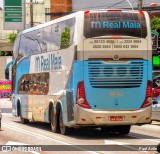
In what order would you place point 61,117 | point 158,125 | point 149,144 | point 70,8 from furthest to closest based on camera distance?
point 70,8 → point 158,125 → point 61,117 → point 149,144

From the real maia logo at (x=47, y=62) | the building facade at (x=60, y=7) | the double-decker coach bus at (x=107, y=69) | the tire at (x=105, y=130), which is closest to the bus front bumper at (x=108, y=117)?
the double-decker coach bus at (x=107, y=69)

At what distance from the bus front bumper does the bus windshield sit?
2.54 m

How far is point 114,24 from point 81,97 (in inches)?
106

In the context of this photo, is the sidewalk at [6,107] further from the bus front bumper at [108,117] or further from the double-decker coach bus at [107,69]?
the bus front bumper at [108,117]

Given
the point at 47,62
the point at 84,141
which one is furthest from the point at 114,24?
the point at 47,62

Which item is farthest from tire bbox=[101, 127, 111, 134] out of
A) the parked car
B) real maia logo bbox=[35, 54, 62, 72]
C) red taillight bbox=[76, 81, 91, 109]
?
the parked car

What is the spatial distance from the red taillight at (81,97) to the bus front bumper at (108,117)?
0.43 ft

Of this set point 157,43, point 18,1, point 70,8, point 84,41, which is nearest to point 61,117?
point 84,41

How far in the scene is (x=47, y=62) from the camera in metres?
24.2

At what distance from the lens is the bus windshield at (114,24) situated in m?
20.8

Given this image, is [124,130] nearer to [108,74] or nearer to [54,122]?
[54,122]

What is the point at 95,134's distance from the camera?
23422mm

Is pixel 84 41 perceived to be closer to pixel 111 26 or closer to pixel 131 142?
pixel 111 26

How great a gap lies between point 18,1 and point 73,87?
1454 inches
